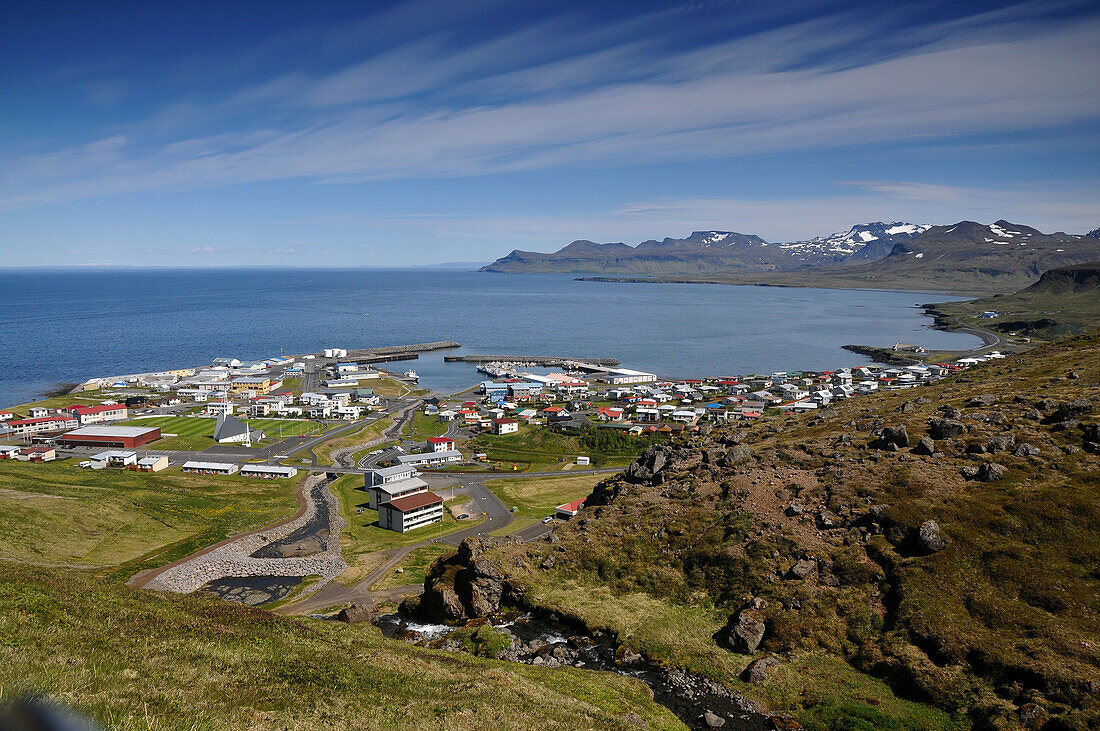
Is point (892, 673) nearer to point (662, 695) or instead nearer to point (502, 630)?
point (662, 695)

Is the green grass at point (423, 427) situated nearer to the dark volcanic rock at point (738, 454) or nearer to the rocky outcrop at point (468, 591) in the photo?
the rocky outcrop at point (468, 591)

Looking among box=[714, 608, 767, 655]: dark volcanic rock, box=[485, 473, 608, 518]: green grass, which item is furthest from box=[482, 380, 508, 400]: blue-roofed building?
box=[714, 608, 767, 655]: dark volcanic rock

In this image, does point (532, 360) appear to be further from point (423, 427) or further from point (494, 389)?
point (423, 427)

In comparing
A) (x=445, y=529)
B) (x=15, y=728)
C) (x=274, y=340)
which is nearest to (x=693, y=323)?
(x=274, y=340)

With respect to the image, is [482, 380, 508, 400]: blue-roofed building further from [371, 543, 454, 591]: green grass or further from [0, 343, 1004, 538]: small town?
[371, 543, 454, 591]: green grass

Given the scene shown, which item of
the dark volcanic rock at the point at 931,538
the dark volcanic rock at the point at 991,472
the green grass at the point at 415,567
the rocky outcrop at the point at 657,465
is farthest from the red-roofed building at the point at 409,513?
the dark volcanic rock at the point at 991,472
